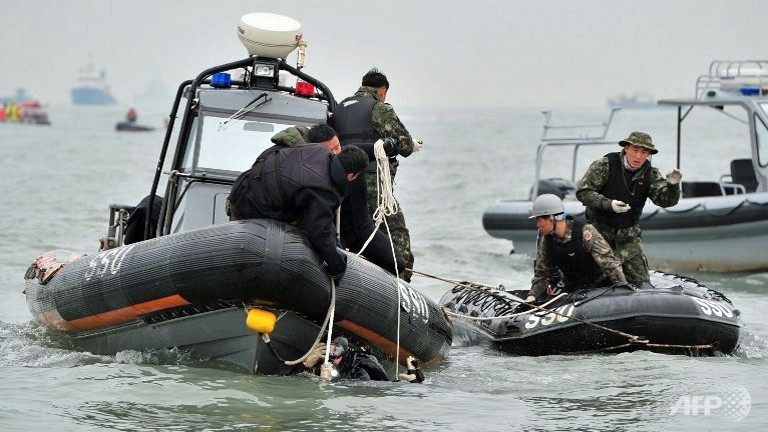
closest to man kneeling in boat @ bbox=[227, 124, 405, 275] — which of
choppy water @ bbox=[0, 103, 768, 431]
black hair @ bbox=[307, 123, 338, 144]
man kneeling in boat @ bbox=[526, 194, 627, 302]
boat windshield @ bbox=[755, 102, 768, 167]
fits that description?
black hair @ bbox=[307, 123, 338, 144]

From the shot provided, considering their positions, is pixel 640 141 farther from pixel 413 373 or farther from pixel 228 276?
pixel 228 276

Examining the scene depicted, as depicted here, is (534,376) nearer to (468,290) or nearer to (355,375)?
(355,375)

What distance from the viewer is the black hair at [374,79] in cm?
963

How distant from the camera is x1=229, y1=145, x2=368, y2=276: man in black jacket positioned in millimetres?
7281

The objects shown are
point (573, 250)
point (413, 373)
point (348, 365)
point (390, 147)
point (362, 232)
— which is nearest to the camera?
point (348, 365)

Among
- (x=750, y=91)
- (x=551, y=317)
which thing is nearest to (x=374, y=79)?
(x=551, y=317)

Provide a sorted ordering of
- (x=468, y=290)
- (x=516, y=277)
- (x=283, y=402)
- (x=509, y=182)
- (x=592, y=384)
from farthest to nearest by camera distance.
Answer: (x=509, y=182), (x=516, y=277), (x=468, y=290), (x=592, y=384), (x=283, y=402)

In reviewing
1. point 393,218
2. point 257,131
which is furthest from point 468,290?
point 257,131

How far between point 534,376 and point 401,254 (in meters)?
1.22

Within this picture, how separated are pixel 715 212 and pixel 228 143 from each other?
7.53 metres

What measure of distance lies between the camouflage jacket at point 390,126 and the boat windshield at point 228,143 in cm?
63

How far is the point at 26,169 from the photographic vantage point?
116ft

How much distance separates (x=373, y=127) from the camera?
369 inches

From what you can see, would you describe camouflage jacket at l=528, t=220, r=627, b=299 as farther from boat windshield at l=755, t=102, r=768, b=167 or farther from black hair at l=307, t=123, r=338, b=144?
boat windshield at l=755, t=102, r=768, b=167
